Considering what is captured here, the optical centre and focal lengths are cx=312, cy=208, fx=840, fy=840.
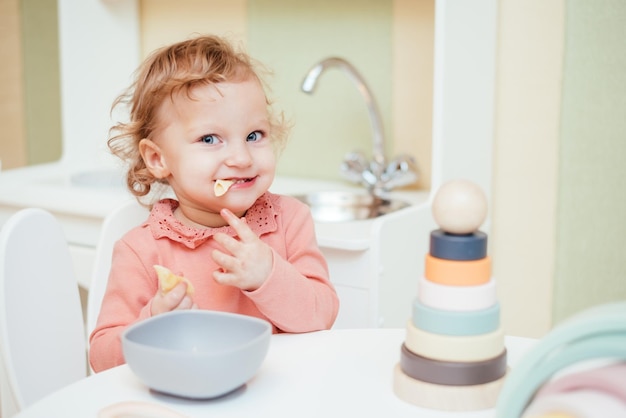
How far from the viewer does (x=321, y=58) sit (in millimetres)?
2047

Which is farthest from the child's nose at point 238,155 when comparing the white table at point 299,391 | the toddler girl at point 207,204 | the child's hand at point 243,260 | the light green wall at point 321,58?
the light green wall at point 321,58

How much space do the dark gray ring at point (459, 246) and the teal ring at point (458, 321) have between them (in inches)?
1.9

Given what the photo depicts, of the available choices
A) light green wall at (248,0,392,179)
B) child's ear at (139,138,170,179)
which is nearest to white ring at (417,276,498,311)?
child's ear at (139,138,170,179)

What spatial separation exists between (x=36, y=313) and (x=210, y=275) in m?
0.24

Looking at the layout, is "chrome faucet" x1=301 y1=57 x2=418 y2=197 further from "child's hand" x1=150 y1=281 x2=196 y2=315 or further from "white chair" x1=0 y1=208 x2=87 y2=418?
"child's hand" x1=150 y1=281 x2=196 y2=315

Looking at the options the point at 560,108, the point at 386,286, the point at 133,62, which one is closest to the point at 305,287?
the point at 386,286

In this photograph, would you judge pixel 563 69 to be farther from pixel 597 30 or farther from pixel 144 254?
pixel 144 254

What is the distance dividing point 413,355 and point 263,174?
42 cm

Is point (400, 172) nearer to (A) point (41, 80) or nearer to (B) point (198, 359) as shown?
(B) point (198, 359)

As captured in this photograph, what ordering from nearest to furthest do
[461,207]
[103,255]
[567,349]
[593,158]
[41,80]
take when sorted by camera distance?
1. [567,349]
2. [461,207]
3. [103,255]
4. [593,158]
5. [41,80]

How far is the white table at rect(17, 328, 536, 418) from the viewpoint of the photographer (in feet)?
2.48

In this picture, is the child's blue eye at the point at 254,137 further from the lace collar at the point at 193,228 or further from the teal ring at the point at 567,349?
the teal ring at the point at 567,349

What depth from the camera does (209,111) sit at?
109 cm

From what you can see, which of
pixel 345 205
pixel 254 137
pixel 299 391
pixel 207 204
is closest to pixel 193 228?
pixel 207 204
